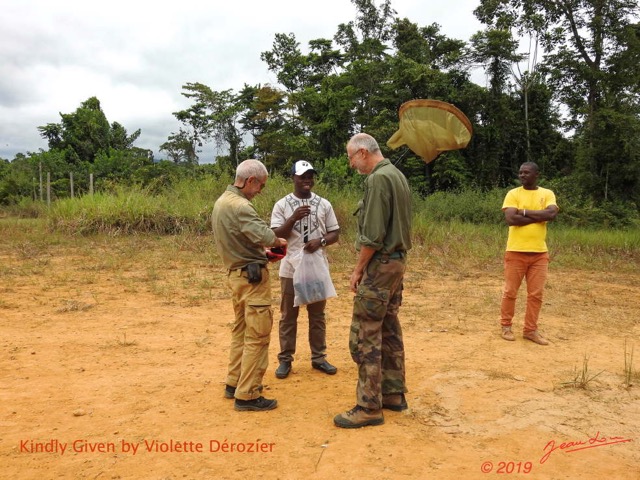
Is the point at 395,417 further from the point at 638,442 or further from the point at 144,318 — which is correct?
the point at 144,318

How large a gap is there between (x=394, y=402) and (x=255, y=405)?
972mm

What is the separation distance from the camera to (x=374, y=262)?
3.15 meters

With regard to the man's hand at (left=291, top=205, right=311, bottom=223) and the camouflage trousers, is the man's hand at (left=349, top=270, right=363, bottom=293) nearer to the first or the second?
the camouflage trousers

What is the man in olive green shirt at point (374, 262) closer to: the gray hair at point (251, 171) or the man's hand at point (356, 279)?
the man's hand at point (356, 279)

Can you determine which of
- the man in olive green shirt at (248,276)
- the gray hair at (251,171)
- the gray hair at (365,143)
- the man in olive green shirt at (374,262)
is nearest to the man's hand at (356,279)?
the man in olive green shirt at (374,262)

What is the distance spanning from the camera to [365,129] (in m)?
23.8

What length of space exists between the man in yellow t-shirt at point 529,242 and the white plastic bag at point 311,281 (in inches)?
83.4

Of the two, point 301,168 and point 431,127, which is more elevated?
point 431,127

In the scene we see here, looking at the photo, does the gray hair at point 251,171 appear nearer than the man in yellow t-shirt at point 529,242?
Yes

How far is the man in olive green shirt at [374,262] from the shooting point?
10.0ft

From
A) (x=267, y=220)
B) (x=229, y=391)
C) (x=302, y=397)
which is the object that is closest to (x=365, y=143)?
(x=302, y=397)

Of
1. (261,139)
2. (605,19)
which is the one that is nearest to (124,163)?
(261,139)
